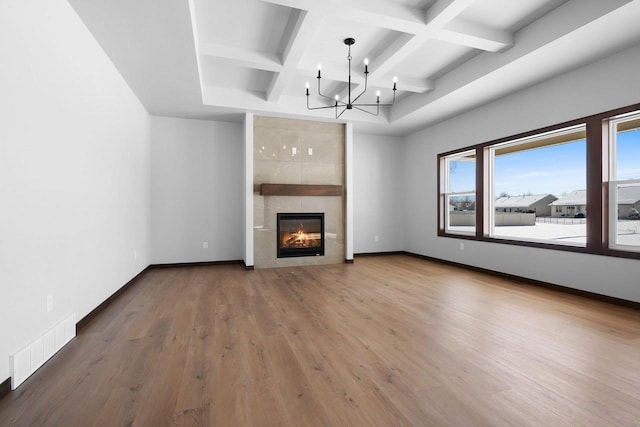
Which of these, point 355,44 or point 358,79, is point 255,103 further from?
point 355,44

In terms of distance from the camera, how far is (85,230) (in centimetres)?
265

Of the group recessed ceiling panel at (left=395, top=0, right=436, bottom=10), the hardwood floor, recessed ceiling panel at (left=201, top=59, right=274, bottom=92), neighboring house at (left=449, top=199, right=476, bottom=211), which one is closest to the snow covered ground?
neighboring house at (left=449, top=199, right=476, bottom=211)

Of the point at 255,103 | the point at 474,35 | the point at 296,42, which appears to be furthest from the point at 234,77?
the point at 474,35

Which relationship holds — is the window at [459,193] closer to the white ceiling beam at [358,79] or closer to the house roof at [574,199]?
the house roof at [574,199]

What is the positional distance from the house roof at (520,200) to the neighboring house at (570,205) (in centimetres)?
11

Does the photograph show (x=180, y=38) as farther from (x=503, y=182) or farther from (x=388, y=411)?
(x=503, y=182)

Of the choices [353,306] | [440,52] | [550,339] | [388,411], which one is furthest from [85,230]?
[440,52]

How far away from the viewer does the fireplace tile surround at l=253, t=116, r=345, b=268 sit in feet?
17.1

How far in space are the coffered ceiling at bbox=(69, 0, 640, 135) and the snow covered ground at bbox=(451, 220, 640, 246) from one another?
1.88m

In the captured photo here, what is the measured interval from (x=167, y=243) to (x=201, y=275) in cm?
112

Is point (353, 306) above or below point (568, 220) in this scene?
below

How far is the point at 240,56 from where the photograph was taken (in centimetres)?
356

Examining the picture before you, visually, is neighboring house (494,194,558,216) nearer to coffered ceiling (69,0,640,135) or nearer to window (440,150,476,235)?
window (440,150,476,235)

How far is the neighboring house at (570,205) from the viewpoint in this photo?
3.63 metres
